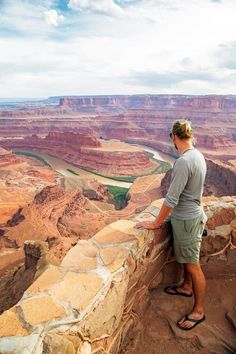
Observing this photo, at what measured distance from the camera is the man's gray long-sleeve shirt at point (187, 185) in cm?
274

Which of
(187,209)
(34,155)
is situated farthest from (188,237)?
(34,155)

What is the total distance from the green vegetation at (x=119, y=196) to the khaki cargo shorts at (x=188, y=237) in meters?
23.3

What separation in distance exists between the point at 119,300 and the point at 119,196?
90.6 ft

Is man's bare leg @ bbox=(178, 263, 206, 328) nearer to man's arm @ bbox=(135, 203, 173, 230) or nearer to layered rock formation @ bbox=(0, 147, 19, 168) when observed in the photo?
man's arm @ bbox=(135, 203, 173, 230)

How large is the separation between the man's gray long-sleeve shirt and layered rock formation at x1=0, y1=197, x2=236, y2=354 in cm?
45

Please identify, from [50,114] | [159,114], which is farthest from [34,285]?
[50,114]

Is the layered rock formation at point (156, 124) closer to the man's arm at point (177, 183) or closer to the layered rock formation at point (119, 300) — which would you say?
the layered rock formation at point (119, 300)

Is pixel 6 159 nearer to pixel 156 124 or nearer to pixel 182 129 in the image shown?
pixel 182 129

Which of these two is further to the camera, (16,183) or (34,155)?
Result: (34,155)

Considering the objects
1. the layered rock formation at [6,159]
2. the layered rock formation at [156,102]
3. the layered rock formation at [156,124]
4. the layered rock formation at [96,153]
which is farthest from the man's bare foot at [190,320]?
the layered rock formation at [156,102]

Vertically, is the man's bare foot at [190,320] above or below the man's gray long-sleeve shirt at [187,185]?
below

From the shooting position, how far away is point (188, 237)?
→ 9.84ft

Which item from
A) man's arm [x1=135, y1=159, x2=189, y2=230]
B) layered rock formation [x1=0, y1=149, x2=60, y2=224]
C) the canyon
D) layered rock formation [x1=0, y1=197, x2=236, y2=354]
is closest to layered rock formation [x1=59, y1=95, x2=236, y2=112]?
A: the canyon

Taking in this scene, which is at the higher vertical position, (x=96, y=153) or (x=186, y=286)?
(x=186, y=286)
